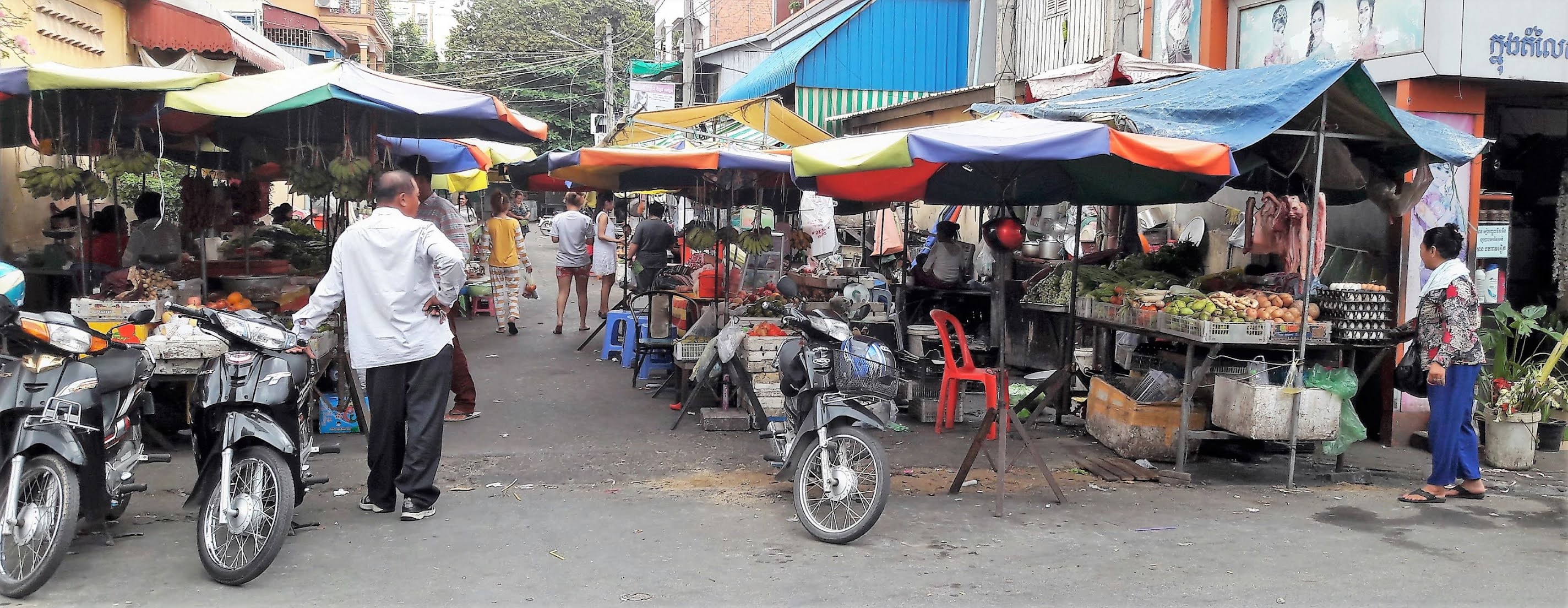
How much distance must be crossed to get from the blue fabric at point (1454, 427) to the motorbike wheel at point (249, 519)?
629 cm

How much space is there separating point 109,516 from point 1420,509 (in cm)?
706

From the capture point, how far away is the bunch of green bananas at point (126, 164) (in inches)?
284

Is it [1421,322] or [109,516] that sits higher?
[1421,322]

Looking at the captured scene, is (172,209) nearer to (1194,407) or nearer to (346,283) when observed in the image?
(346,283)

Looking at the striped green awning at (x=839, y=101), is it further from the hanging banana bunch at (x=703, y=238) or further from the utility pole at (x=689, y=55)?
the hanging banana bunch at (x=703, y=238)

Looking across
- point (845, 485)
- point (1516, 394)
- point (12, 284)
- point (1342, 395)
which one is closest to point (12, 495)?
point (12, 284)

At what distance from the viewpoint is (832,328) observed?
19.0ft

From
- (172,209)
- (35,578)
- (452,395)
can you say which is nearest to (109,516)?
(35,578)

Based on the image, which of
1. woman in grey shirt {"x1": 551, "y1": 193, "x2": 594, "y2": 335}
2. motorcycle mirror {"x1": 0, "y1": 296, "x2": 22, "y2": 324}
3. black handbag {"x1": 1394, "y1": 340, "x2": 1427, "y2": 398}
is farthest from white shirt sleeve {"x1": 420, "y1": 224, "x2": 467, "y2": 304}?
woman in grey shirt {"x1": 551, "y1": 193, "x2": 594, "y2": 335}

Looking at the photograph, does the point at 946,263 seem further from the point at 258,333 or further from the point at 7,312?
the point at 7,312

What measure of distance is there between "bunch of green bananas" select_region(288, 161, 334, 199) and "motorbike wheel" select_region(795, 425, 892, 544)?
13.7ft

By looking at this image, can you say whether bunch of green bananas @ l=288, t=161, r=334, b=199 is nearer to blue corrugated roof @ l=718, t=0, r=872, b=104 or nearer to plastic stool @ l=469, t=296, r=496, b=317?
plastic stool @ l=469, t=296, r=496, b=317

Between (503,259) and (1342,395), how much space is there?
9.53 meters

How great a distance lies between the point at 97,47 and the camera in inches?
451
